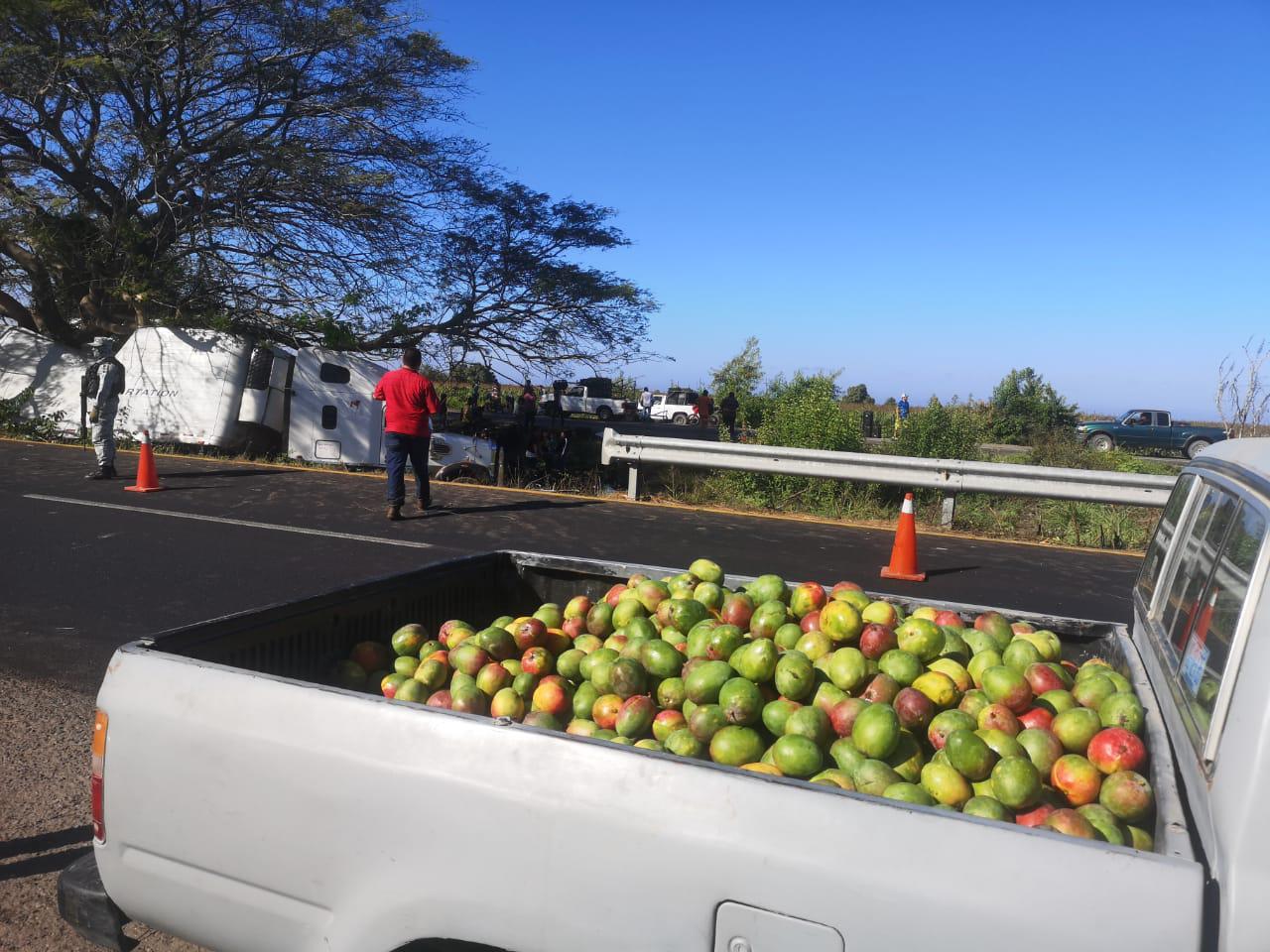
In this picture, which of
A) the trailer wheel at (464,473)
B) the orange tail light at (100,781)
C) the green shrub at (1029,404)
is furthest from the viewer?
the green shrub at (1029,404)

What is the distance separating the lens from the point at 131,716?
246 centimetres

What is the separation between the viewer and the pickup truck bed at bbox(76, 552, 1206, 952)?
1.73 meters

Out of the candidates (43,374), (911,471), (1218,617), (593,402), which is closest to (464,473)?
(911,471)

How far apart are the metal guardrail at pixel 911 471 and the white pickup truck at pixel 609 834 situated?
8603 millimetres

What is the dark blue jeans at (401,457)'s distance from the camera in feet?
35.5

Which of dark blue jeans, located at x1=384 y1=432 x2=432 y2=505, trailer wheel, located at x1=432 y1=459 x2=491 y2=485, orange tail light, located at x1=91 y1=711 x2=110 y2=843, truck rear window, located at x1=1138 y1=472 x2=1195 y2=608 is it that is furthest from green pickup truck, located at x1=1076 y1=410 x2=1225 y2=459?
orange tail light, located at x1=91 y1=711 x2=110 y2=843

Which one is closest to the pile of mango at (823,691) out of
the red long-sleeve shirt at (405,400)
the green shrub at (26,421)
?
the red long-sleeve shirt at (405,400)

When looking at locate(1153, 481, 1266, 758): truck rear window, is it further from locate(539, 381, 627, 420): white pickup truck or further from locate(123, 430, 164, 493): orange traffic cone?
locate(539, 381, 627, 420): white pickup truck

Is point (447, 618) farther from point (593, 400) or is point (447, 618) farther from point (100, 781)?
point (593, 400)

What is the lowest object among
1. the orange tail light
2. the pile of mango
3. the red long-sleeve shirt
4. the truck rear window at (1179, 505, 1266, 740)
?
the orange tail light

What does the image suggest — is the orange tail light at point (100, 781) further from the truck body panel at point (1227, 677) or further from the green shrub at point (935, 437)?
the green shrub at point (935, 437)

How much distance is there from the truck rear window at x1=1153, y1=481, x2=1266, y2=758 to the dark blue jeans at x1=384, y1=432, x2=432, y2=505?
29.3 ft

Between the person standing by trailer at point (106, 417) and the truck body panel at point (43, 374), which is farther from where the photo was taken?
the truck body panel at point (43, 374)

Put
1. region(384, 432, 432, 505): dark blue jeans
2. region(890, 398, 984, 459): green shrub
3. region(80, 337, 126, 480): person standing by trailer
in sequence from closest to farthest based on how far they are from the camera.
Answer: region(384, 432, 432, 505): dark blue jeans, region(80, 337, 126, 480): person standing by trailer, region(890, 398, 984, 459): green shrub
